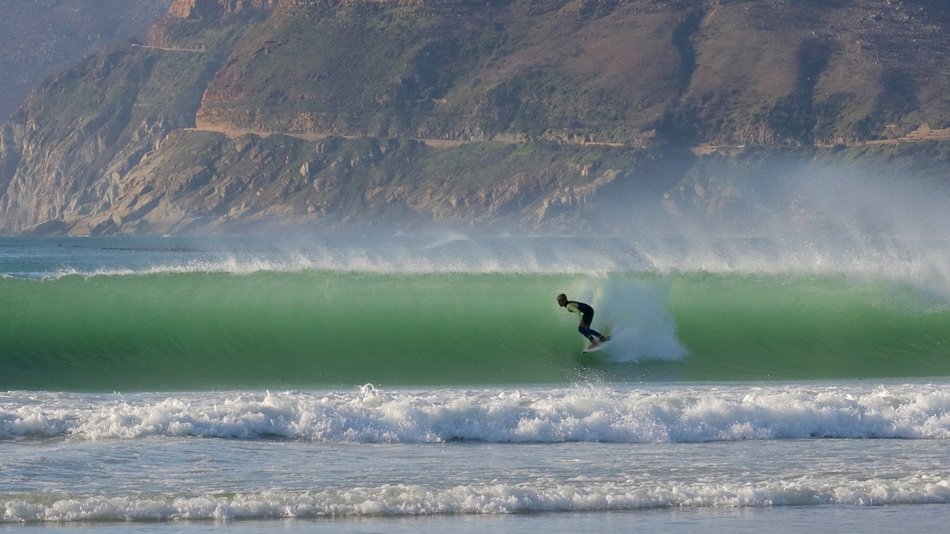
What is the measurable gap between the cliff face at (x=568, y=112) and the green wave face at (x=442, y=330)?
141690 mm

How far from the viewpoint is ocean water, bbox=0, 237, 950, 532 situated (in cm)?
1425

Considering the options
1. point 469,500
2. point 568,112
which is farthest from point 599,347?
point 568,112

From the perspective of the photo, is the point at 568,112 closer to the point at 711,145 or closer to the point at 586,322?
the point at 711,145

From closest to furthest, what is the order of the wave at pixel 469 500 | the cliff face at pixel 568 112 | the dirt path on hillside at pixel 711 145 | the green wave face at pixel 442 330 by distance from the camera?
the wave at pixel 469 500, the green wave face at pixel 442 330, the dirt path on hillside at pixel 711 145, the cliff face at pixel 568 112

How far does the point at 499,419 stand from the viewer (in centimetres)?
1734

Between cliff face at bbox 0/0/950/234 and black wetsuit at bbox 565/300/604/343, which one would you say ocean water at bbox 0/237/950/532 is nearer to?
black wetsuit at bbox 565/300/604/343

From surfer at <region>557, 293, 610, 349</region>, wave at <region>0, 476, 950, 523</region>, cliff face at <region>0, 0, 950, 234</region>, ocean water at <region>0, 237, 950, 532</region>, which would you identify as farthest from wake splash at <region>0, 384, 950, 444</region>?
cliff face at <region>0, 0, 950, 234</region>

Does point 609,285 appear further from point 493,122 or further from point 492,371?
point 493,122

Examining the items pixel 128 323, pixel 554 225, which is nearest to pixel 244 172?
pixel 554 225

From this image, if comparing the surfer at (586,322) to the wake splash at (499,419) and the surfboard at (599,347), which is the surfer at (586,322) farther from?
the wake splash at (499,419)

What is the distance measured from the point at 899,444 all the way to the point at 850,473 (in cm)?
183

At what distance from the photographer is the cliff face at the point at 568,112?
17512 centimetres

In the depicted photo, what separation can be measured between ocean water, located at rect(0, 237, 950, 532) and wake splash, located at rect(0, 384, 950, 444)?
0.10 feet

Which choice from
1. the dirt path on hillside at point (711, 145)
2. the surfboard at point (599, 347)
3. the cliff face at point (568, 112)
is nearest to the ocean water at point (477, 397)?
the surfboard at point (599, 347)
